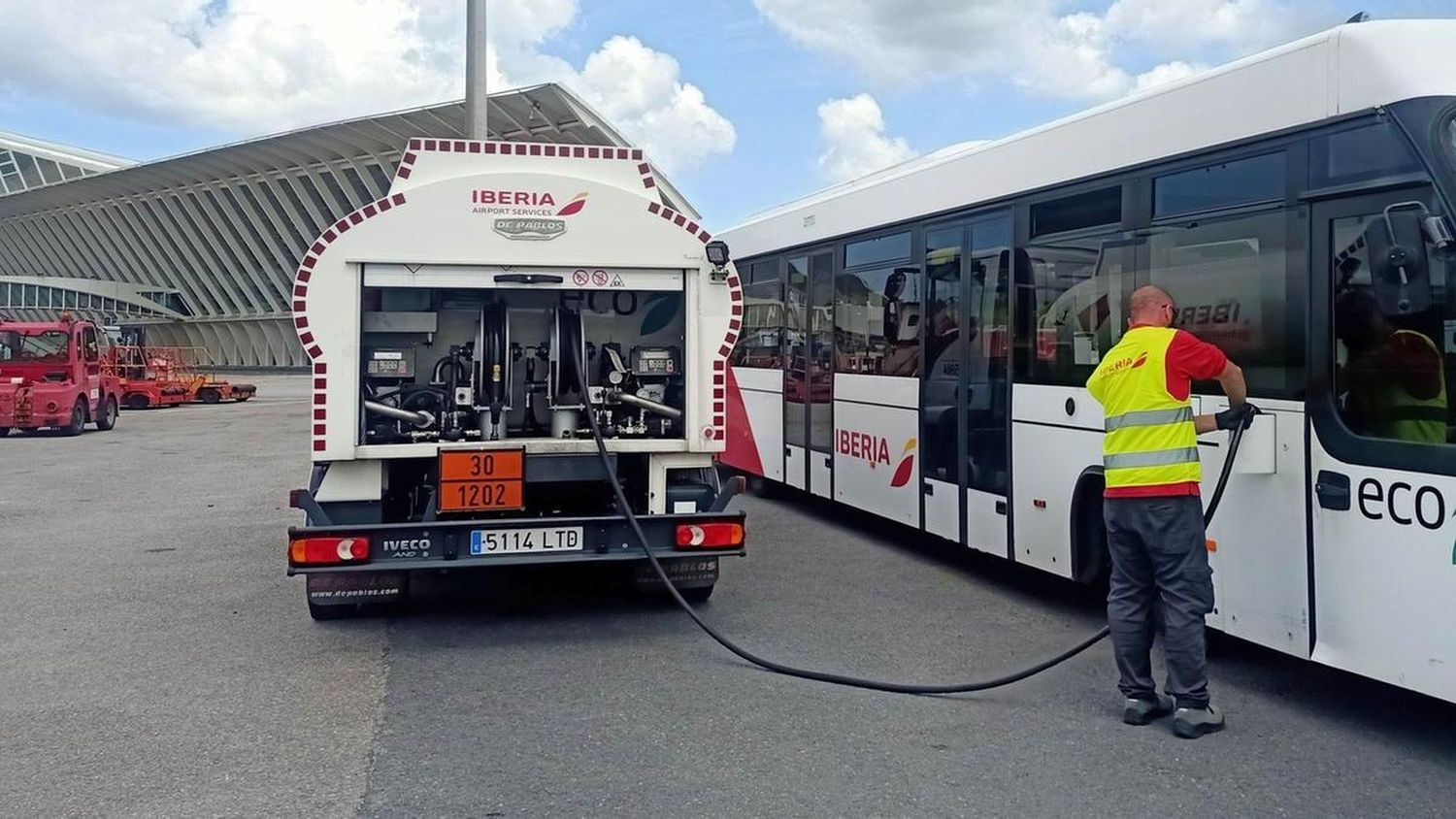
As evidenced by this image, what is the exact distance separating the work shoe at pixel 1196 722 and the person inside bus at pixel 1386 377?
4.41 feet

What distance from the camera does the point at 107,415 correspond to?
80.2 ft

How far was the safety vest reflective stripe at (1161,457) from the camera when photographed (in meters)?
5.02

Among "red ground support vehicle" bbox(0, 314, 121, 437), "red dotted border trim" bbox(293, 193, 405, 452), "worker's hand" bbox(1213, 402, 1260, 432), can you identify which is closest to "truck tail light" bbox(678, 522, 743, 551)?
"red dotted border trim" bbox(293, 193, 405, 452)

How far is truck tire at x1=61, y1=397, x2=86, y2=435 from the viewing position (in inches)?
901

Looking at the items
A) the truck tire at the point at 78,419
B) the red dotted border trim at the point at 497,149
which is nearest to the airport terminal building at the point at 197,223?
the truck tire at the point at 78,419

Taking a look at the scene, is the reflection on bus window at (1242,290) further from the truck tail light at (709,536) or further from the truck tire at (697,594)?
the truck tire at (697,594)

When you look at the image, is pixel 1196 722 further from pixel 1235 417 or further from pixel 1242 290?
pixel 1242 290

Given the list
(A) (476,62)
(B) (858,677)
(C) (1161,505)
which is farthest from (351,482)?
(A) (476,62)

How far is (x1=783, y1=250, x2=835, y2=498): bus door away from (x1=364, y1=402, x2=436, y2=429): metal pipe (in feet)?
14.3

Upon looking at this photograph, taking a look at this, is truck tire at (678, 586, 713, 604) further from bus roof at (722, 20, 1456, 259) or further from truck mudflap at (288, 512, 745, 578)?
bus roof at (722, 20, 1456, 259)

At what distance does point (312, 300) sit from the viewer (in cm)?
643

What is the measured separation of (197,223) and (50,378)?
42314mm

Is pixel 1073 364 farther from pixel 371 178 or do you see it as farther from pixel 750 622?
pixel 371 178

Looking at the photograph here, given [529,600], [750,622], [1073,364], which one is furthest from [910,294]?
[529,600]
